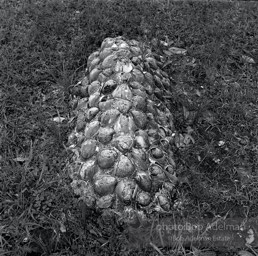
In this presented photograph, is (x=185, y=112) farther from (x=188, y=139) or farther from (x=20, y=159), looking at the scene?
(x=20, y=159)

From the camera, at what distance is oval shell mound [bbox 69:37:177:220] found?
8.45 feet

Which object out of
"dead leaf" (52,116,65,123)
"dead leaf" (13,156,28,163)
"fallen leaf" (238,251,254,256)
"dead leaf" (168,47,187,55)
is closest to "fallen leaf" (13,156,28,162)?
"dead leaf" (13,156,28,163)

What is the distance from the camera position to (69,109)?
343 centimetres

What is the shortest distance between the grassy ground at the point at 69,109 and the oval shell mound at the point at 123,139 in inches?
5.6

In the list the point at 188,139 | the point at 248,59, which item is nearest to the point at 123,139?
the point at 188,139

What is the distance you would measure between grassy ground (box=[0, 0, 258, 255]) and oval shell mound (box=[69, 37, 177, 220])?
0.46ft

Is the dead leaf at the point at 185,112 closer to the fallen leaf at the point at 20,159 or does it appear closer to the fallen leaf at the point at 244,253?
the fallen leaf at the point at 244,253

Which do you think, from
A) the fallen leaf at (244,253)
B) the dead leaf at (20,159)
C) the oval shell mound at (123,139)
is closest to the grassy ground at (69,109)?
the dead leaf at (20,159)

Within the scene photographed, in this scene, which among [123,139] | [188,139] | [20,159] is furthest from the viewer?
[188,139]

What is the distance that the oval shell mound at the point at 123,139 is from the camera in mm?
2576

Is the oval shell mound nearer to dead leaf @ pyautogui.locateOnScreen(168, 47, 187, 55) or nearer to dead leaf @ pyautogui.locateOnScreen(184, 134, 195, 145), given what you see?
dead leaf @ pyautogui.locateOnScreen(184, 134, 195, 145)

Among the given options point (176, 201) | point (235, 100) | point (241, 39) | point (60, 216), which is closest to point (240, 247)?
point (176, 201)

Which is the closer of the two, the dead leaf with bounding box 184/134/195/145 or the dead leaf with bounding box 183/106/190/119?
the dead leaf with bounding box 184/134/195/145

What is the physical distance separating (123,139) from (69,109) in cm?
92
